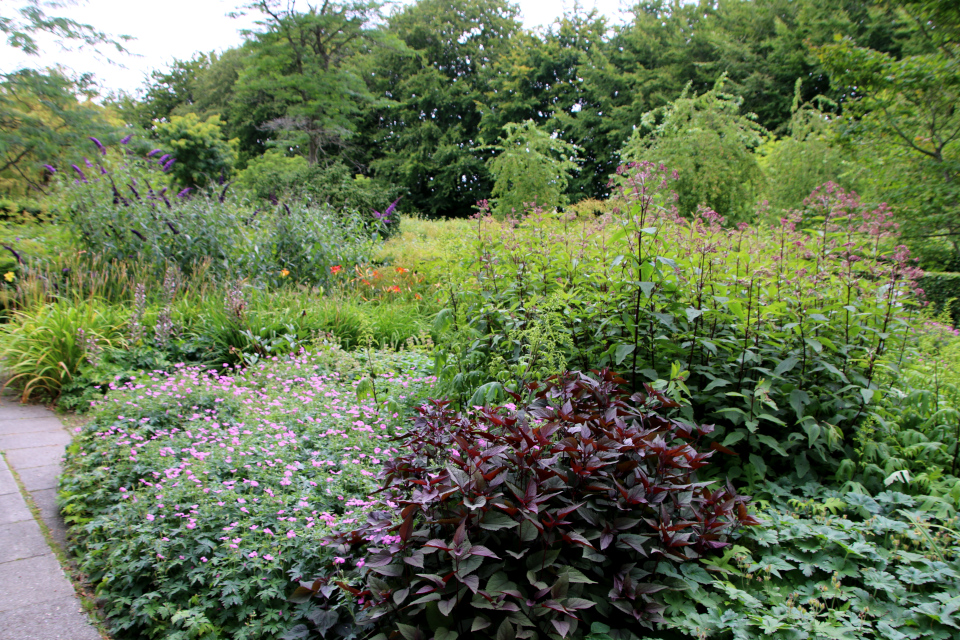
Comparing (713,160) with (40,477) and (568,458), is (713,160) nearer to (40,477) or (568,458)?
(568,458)

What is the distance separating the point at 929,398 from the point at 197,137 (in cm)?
1553

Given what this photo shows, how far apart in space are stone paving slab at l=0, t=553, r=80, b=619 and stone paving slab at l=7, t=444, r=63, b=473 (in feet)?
3.45

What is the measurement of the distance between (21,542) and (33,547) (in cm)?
8

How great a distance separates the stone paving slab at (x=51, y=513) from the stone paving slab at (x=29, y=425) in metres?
1.03

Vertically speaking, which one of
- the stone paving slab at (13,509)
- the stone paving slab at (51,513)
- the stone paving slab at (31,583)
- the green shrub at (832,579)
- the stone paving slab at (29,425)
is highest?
the green shrub at (832,579)

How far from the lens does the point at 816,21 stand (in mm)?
16453

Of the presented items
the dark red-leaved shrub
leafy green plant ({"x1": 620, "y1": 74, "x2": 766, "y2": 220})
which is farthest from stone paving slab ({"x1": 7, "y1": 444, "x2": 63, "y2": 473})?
leafy green plant ({"x1": 620, "y1": 74, "x2": 766, "y2": 220})

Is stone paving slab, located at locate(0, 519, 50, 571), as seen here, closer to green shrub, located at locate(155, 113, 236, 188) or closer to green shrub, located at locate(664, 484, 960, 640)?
green shrub, located at locate(664, 484, 960, 640)

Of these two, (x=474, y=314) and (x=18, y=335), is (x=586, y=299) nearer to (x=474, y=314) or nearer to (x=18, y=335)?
(x=474, y=314)

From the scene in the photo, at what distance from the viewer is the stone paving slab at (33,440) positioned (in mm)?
3230

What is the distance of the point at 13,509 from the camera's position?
8.34ft

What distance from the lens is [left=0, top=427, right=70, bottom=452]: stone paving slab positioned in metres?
3.23

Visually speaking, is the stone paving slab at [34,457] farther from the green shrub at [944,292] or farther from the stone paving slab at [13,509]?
the green shrub at [944,292]

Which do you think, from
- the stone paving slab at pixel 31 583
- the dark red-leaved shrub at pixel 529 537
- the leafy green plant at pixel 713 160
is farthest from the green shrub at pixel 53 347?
the leafy green plant at pixel 713 160
